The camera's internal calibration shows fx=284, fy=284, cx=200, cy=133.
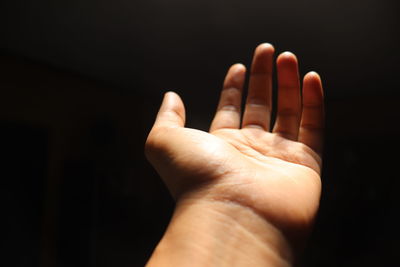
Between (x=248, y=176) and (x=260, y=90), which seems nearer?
(x=248, y=176)

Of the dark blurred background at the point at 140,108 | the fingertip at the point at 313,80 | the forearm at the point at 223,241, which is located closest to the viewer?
the forearm at the point at 223,241

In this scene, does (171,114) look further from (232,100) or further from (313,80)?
(313,80)

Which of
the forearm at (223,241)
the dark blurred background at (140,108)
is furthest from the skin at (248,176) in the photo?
the dark blurred background at (140,108)

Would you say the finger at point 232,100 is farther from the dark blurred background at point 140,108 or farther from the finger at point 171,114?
the dark blurred background at point 140,108

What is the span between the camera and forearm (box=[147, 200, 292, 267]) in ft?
1.26

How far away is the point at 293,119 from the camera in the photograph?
569 mm

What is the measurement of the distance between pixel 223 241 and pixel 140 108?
107 cm

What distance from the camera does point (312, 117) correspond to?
1.78 feet

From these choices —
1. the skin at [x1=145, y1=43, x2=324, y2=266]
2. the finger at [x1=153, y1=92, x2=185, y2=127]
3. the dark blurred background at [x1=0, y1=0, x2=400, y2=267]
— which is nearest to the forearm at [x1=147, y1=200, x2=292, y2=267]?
the skin at [x1=145, y1=43, x2=324, y2=266]

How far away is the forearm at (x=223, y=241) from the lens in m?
0.38

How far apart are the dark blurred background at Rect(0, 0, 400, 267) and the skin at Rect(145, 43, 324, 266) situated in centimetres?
50

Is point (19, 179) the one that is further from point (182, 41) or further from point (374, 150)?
point (374, 150)

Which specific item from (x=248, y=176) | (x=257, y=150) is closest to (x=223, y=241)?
(x=248, y=176)

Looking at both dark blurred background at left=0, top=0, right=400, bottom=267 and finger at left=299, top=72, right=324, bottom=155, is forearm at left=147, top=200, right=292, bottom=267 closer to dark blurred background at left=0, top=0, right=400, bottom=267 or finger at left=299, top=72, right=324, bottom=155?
finger at left=299, top=72, right=324, bottom=155
